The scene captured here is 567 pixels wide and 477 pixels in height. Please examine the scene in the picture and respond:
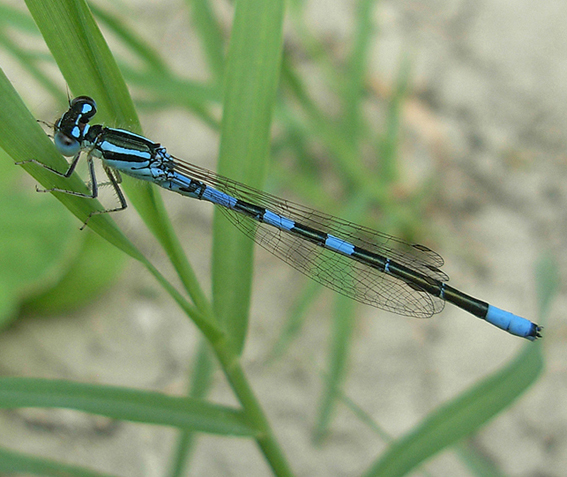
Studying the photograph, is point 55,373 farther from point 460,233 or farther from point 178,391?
point 460,233

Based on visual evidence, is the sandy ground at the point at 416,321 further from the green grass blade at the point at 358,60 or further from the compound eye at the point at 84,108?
the compound eye at the point at 84,108

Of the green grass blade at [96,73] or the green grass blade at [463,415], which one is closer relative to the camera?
the green grass blade at [96,73]

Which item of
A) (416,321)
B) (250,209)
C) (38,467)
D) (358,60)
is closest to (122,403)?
(38,467)

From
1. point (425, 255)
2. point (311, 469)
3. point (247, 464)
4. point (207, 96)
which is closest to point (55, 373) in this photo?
point (247, 464)

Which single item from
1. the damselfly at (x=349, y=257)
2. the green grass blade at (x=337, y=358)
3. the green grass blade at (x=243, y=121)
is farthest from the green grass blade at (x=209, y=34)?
the green grass blade at (x=243, y=121)

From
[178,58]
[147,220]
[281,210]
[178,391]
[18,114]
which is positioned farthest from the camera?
[178,58]

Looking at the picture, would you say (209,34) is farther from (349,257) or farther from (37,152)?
(37,152)
